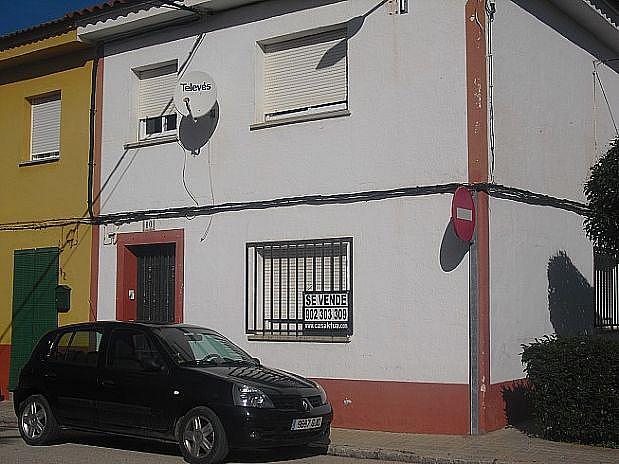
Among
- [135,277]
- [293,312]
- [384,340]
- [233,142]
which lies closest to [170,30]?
[233,142]

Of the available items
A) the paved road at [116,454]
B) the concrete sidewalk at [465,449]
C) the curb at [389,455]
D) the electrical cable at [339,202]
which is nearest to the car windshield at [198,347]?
the paved road at [116,454]

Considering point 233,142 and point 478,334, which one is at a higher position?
point 233,142

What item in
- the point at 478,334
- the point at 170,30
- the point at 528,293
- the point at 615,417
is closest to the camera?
the point at 615,417

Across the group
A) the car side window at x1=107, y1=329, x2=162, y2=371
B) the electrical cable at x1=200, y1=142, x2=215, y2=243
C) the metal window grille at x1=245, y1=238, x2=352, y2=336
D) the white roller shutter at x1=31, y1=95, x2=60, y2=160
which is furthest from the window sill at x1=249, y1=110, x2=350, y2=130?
the white roller shutter at x1=31, y1=95, x2=60, y2=160

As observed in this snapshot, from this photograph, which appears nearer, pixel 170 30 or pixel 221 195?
pixel 221 195

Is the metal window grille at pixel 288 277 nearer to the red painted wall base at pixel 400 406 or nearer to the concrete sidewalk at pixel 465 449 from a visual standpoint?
the red painted wall base at pixel 400 406

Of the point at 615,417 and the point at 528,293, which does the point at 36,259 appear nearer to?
the point at 528,293

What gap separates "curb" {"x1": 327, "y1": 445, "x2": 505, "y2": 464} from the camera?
34.6 feet

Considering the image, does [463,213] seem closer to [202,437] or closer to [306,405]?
[306,405]

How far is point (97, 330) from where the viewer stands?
464 inches

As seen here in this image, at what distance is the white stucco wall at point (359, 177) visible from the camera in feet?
41.2

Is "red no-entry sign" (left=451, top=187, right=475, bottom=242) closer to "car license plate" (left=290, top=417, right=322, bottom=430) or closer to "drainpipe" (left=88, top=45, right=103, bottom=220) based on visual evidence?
"car license plate" (left=290, top=417, right=322, bottom=430)

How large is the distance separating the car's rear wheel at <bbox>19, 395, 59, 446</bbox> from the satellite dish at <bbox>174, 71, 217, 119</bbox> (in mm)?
4982

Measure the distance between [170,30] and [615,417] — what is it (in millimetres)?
9215
